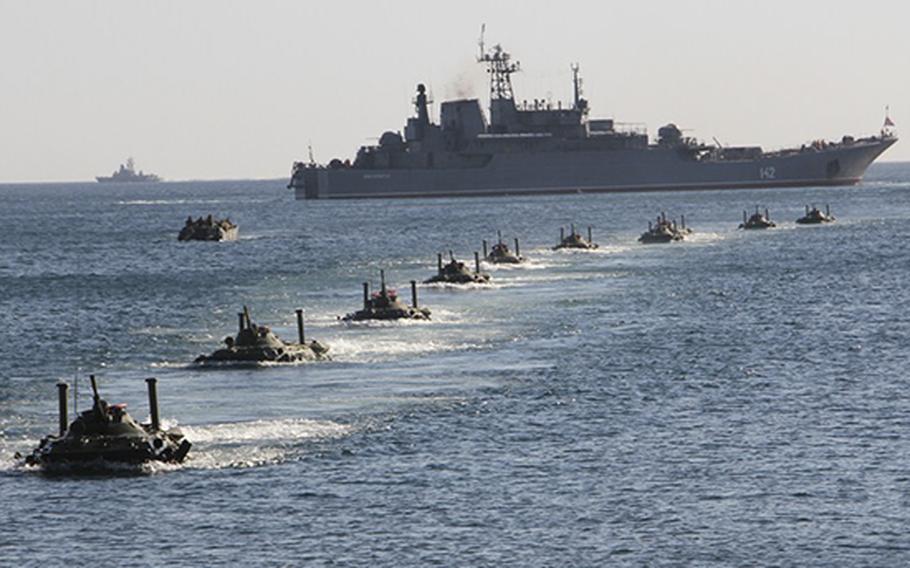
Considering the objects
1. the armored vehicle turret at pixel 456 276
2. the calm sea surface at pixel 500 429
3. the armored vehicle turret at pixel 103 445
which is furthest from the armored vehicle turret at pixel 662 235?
the armored vehicle turret at pixel 103 445

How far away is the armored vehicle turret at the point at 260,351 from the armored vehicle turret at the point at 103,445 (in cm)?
1830

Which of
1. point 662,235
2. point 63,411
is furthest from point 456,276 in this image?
point 63,411

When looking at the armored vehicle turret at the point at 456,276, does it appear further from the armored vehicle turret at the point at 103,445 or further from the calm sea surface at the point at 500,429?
the armored vehicle turret at the point at 103,445

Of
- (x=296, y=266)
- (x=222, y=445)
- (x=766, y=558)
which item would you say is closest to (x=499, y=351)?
(x=222, y=445)

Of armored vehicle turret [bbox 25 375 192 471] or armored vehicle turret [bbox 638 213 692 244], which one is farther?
armored vehicle turret [bbox 638 213 692 244]

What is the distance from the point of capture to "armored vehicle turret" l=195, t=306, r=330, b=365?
63.1 meters

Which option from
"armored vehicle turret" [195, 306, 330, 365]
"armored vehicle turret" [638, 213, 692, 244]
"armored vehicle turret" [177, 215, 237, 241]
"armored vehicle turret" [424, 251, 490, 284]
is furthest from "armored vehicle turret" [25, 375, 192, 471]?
"armored vehicle turret" [177, 215, 237, 241]

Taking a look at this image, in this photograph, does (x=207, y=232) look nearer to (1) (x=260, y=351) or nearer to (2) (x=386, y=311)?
(2) (x=386, y=311)

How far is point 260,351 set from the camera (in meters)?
63.2

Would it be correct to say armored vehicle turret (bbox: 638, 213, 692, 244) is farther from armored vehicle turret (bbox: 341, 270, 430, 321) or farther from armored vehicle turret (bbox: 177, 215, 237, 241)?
armored vehicle turret (bbox: 341, 270, 430, 321)

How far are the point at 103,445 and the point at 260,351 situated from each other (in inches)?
771

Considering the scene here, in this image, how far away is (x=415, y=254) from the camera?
465 feet

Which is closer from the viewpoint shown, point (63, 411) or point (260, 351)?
point (63, 411)

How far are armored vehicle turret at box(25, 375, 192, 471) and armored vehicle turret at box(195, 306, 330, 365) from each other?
60.0 ft
